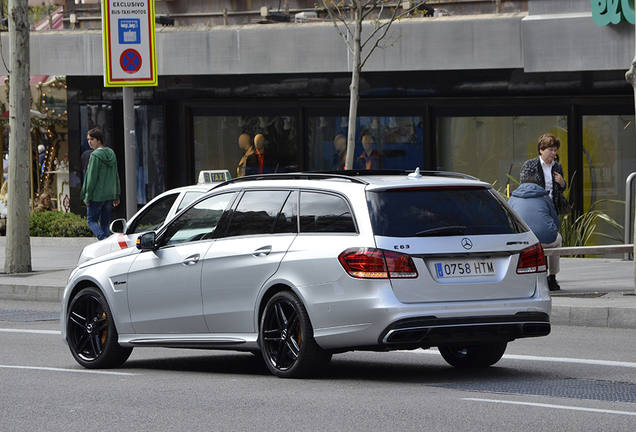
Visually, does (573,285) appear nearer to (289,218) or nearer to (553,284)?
(553,284)

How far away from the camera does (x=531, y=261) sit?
7.96m

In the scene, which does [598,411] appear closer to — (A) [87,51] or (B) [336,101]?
(B) [336,101]

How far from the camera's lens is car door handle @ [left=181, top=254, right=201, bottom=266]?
28.2 ft

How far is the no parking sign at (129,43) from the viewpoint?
1441 centimetres

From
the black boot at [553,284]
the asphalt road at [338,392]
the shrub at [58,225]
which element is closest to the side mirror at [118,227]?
the asphalt road at [338,392]

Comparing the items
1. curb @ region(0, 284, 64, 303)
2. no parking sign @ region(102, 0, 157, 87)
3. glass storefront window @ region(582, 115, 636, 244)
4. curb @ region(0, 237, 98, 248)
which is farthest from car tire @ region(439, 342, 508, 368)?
curb @ region(0, 237, 98, 248)

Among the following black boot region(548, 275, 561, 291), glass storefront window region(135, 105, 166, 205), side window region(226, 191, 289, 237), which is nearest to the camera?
side window region(226, 191, 289, 237)

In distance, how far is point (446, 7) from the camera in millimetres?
19422

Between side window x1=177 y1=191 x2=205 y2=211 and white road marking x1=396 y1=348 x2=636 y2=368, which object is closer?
white road marking x1=396 y1=348 x2=636 y2=368

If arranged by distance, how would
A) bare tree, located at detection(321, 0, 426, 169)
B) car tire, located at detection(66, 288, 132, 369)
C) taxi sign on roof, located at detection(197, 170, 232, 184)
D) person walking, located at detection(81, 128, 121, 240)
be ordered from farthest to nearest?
bare tree, located at detection(321, 0, 426, 169)
taxi sign on roof, located at detection(197, 170, 232, 184)
person walking, located at detection(81, 128, 121, 240)
car tire, located at detection(66, 288, 132, 369)

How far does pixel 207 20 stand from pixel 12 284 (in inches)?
305

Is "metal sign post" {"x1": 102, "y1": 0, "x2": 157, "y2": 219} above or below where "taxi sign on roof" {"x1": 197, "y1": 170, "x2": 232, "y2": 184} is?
above

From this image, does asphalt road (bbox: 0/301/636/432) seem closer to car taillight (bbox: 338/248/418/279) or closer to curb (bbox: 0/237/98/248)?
car taillight (bbox: 338/248/418/279)

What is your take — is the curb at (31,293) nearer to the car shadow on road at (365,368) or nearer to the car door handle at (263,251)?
the car shadow on road at (365,368)
